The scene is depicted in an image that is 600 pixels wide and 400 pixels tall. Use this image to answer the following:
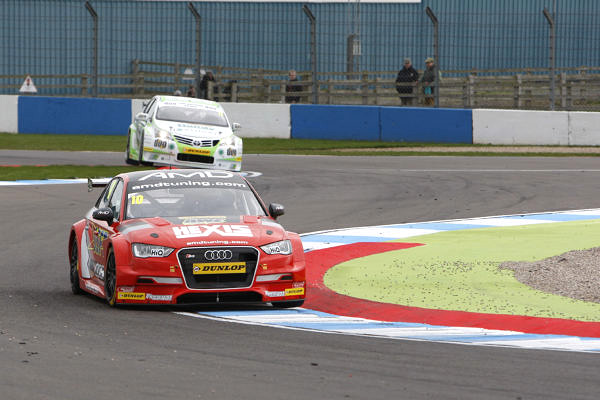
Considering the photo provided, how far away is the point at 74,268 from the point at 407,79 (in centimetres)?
2001

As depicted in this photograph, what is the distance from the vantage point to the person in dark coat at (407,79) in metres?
29.2

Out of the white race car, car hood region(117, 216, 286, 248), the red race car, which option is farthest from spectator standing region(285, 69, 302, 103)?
car hood region(117, 216, 286, 248)

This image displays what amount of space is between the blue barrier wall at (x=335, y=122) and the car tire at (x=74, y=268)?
728 inches

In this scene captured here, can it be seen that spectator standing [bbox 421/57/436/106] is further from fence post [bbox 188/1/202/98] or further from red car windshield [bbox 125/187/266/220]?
red car windshield [bbox 125/187/266/220]

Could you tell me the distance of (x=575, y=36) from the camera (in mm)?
31766

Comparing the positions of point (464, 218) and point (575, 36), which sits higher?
point (575, 36)

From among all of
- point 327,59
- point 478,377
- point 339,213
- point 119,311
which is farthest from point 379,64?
point 478,377

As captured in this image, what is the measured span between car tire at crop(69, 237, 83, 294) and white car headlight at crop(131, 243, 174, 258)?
1310mm

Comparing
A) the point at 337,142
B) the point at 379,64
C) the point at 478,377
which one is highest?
the point at 379,64

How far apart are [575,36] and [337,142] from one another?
26.4 ft

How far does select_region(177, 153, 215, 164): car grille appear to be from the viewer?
20.5 meters

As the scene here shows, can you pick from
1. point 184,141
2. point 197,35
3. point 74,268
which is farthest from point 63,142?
point 74,268

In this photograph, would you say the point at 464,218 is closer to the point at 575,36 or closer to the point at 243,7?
the point at 575,36

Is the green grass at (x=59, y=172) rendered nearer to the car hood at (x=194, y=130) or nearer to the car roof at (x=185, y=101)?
the car hood at (x=194, y=130)
